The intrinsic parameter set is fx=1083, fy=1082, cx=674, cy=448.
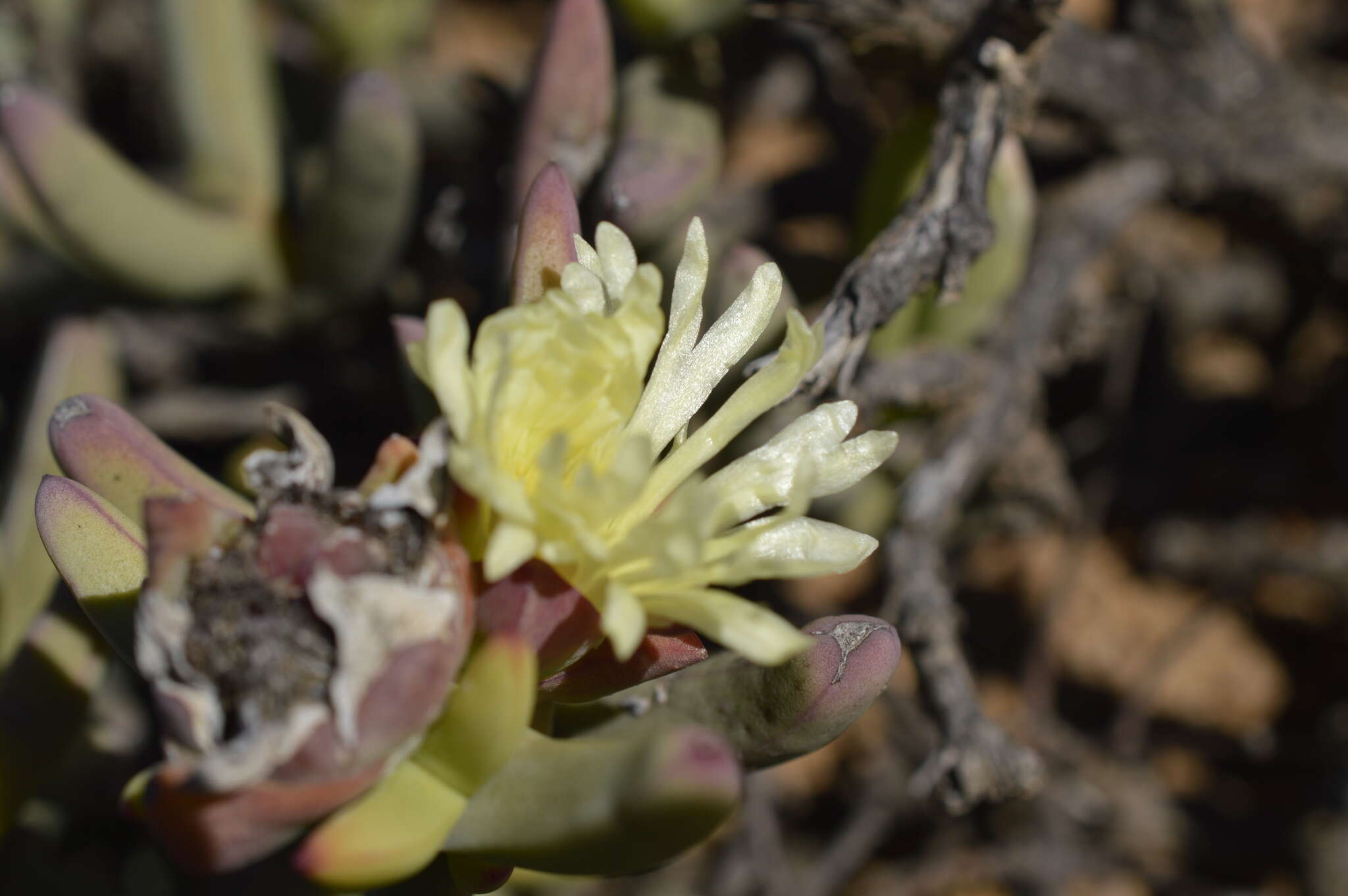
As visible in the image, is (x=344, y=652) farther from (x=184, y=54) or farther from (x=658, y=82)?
(x=184, y=54)

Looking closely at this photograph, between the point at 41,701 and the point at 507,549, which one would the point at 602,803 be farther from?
the point at 41,701

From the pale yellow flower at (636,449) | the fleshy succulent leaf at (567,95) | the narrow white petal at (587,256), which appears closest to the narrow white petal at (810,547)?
the pale yellow flower at (636,449)

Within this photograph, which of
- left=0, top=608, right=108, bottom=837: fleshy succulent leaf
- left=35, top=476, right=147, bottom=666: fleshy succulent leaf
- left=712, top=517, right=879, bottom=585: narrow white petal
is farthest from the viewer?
left=0, top=608, right=108, bottom=837: fleshy succulent leaf

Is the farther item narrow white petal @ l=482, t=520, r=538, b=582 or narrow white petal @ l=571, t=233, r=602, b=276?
narrow white petal @ l=571, t=233, r=602, b=276

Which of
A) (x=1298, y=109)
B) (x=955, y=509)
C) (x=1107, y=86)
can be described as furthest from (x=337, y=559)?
(x=1298, y=109)

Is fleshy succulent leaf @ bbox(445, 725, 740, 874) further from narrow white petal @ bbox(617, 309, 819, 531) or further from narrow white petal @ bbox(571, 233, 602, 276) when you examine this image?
narrow white petal @ bbox(571, 233, 602, 276)

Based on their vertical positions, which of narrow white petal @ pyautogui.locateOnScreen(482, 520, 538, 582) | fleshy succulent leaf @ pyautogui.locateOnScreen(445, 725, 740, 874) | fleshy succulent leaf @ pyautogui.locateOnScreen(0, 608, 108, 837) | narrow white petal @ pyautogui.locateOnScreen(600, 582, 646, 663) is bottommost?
fleshy succulent leaf @ pyautogui.locateOnScreen(0, 608, 108, 837)

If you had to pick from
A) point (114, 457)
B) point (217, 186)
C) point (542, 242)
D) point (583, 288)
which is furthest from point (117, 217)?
point (583, 288)

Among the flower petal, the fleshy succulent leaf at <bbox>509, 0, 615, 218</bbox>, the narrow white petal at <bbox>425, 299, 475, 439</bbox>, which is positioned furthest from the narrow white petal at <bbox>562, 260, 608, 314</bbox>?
the fleshy succulent leaf at <bbox>509, 0, 615, 218</bbox>
